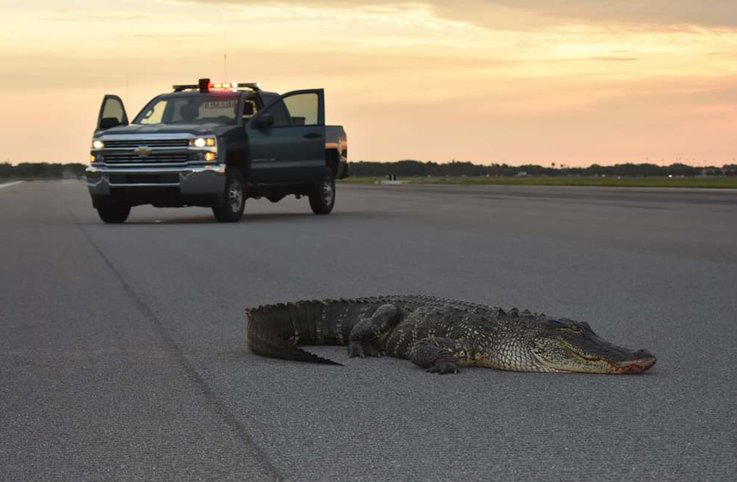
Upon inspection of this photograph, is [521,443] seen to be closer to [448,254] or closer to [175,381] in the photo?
[175,381]

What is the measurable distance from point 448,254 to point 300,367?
959 cm

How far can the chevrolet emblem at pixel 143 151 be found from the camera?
82.2ft

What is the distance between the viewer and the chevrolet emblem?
25062 mm

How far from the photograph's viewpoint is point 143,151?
25109mm

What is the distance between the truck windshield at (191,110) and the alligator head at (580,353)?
19549mm

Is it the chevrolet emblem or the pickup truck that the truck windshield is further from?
the chevrolet emblem

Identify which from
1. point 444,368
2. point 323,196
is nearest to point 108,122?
point 323,196

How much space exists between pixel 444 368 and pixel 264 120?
19194 millimetres

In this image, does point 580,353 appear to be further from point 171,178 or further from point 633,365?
point 171,178

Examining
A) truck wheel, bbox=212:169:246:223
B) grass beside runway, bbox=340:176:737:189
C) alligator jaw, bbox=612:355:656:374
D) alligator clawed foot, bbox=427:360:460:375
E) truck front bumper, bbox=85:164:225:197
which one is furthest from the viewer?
grass beside runway, bbox=340:176:737:189

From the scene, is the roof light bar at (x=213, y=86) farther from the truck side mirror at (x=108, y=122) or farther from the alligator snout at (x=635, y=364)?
the alligator snout at (x=635, y=364)

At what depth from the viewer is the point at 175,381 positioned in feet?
23.7

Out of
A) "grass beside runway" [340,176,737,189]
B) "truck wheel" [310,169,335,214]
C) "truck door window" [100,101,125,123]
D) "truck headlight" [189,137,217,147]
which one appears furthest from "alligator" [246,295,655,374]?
"grass beside runway" [340,176,737,189]

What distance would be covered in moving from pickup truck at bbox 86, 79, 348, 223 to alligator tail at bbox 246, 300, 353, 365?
16.8 meters
